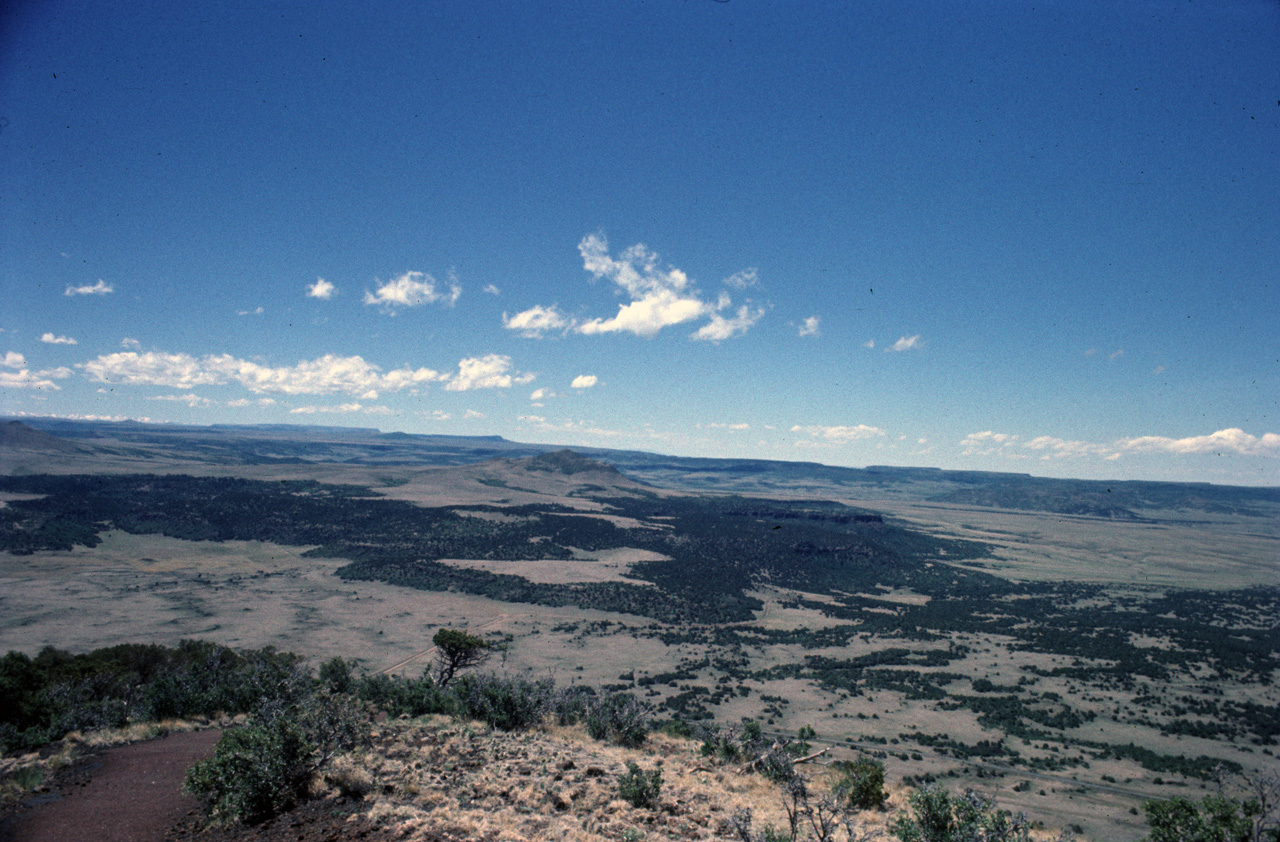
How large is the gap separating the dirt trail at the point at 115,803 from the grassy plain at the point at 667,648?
15631 millimetres

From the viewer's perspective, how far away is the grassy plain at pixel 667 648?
127 ft

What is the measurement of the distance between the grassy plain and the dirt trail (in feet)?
51.3

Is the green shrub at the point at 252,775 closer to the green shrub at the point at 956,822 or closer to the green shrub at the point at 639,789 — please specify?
the green shrub at the point at 639,789

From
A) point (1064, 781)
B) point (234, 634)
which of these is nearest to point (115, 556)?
point (234, 634)

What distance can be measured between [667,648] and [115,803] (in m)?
61.4

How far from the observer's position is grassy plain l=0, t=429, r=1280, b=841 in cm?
3869

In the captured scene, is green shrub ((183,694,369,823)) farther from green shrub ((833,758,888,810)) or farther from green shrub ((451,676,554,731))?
green shrub ((833,758,888,810))

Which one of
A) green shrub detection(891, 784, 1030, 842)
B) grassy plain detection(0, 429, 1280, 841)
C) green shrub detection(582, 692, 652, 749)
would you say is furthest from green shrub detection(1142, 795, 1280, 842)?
green shrub detection(582, 692, 652, 749)

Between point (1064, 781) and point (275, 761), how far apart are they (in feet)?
152

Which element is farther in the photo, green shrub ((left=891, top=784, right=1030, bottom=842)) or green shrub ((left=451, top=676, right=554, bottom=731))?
green shrub ((left=451, top=676, right=554, bottom=731))

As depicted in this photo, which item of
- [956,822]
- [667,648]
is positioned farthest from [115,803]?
Answer: [667,648]

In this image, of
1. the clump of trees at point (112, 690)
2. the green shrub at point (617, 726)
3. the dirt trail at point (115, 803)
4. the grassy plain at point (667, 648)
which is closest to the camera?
the dirt trail at point (115, 803)

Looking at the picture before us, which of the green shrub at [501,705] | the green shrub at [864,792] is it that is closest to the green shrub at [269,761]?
the green shrub at [501,705]

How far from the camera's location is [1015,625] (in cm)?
8650
